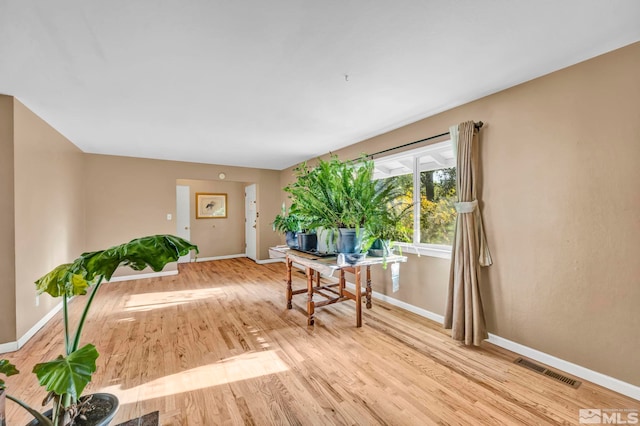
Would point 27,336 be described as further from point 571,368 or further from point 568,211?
point 568,211

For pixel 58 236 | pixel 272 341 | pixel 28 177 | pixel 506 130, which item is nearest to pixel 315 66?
pixel 506 130

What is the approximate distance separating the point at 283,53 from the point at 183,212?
19.3 ft

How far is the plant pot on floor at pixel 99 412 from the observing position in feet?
3.55

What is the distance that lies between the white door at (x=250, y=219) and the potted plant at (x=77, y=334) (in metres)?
5.49

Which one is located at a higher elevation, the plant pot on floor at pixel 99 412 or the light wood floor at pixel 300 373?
the plant pot on floor at pixel 99 412

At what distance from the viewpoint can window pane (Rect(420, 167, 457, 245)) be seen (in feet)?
9.78

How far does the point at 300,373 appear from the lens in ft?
6.88

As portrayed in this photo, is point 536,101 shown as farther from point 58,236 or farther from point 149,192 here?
point 149,192

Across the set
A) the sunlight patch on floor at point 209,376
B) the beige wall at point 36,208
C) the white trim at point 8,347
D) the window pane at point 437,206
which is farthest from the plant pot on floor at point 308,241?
the white trim at point 8,347

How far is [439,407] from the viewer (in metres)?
1.71

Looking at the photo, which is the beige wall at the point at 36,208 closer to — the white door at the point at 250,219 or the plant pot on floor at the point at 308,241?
the plant pot on floor at the point at 308,241

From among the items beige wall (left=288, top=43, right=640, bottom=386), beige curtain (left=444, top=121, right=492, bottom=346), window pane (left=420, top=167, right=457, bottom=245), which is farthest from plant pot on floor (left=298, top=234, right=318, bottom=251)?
beige wall (left=288, top=43, right=640, bottom=386)

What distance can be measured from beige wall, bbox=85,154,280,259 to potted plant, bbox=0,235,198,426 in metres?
4.56

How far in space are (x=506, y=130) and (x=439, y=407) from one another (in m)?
2.29
